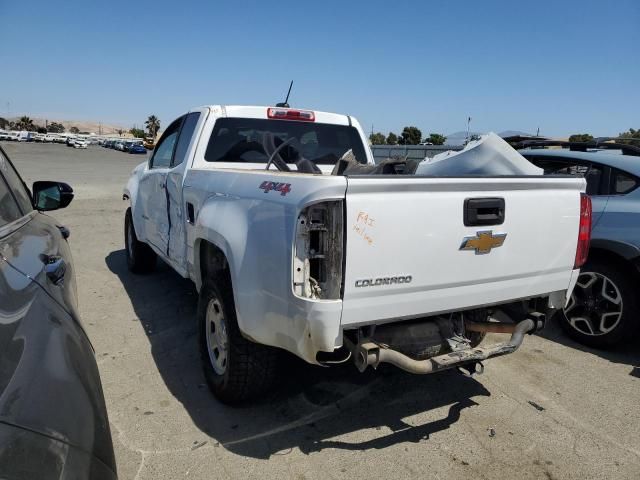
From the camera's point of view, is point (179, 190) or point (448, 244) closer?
point (448, 244)

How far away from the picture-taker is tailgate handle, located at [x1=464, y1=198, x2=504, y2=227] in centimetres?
264

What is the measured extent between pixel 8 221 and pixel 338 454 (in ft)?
6.82

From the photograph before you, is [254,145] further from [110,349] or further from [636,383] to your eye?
[636,383]

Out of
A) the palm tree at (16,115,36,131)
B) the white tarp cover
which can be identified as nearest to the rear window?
the white tarp cover

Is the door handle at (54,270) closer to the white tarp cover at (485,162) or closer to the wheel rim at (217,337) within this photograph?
the wheel rim at (217,337)

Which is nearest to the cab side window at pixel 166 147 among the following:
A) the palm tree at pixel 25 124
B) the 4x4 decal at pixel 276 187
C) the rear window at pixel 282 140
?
the rear window at pixel 282 140

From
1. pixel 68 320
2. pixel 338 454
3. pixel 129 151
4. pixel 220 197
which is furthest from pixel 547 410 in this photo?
pixel 129 151

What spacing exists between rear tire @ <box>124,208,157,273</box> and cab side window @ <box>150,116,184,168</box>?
1.10 metres

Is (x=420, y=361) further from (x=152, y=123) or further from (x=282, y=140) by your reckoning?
(x=152, y=123)

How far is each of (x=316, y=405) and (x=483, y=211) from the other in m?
1.69

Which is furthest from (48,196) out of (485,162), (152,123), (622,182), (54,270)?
(152,123)

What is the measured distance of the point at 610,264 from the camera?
4.38 metres

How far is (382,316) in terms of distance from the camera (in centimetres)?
252

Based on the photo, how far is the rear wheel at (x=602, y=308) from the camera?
4.23m
